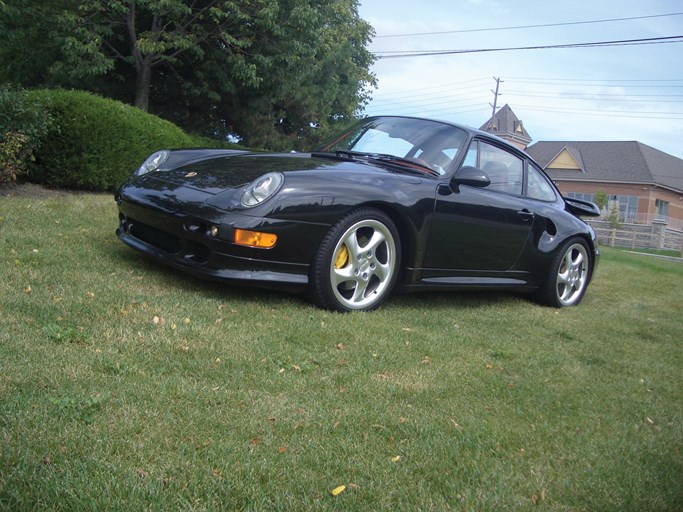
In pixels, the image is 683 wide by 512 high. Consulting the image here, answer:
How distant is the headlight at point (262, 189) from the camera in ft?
12.9

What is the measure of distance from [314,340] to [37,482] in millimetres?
1870

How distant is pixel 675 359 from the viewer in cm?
459

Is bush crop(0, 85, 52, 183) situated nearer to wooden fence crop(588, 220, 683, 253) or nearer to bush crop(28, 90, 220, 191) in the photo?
bush crop(28, 90, 220, 191)

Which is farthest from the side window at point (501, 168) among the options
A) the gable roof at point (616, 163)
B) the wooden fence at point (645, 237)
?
the gable roof at point (616, 163)

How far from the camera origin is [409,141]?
5.11 meters

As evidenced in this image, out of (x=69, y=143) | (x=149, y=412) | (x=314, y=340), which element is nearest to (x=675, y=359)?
(x=314, y=340)

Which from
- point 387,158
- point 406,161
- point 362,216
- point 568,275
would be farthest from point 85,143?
point 568,275

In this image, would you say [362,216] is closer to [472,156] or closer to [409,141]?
[409,141]

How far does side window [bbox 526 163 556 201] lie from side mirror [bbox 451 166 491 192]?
1122 millimetres

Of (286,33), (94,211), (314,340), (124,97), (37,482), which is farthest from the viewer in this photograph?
(124,97)

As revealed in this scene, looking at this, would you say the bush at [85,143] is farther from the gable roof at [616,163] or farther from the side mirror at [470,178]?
the gable roof at [616,163]

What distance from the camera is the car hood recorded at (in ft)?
13.7

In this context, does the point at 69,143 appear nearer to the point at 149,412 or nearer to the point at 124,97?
the point at 149,412

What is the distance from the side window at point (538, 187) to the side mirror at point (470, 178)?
112 cm
